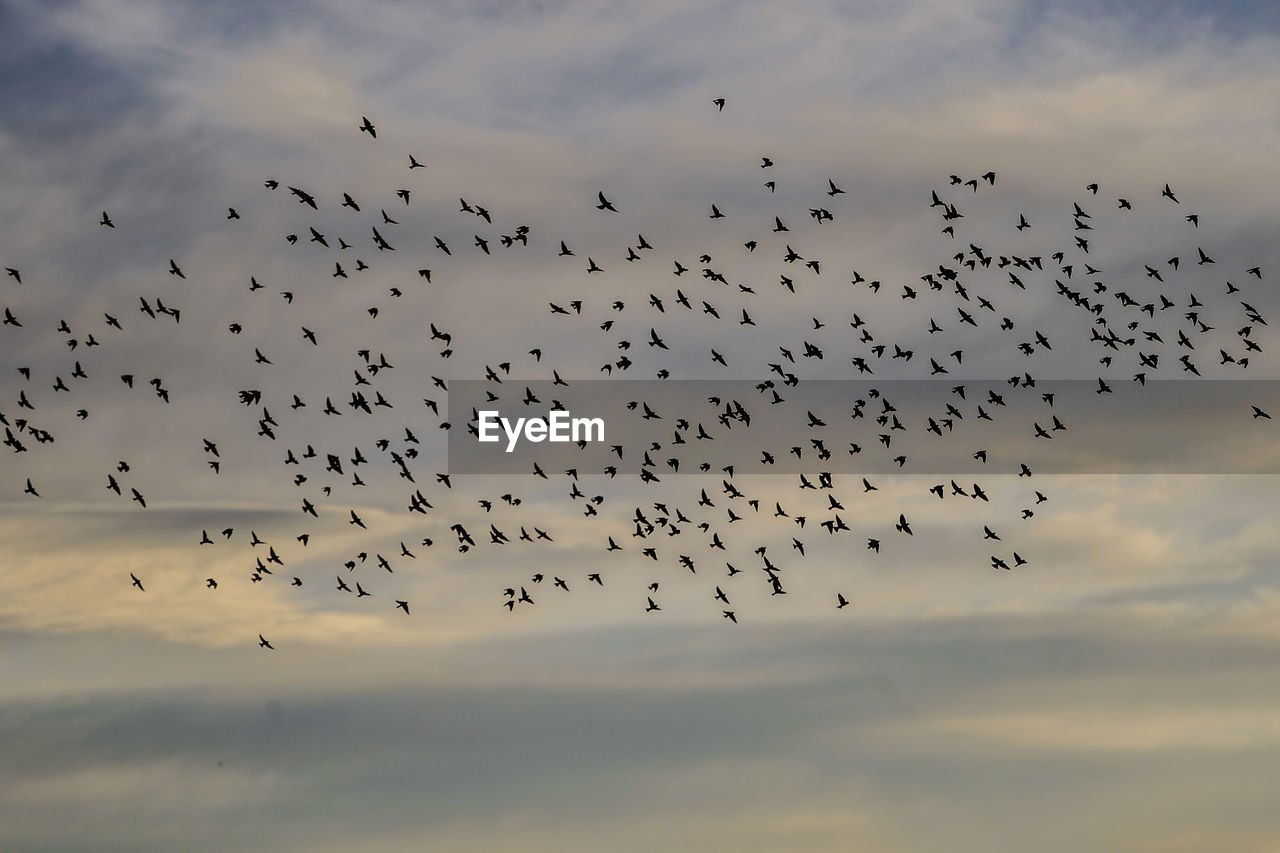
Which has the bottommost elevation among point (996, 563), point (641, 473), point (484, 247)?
point (996, 563)

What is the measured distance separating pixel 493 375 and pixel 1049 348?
3596cm

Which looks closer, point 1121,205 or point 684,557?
point 1121,205

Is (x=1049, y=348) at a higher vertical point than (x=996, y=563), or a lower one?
higher

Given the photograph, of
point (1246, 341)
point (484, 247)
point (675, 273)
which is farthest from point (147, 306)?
point (1246, 341)

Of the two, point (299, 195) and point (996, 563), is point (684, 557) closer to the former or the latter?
point (996, 563)

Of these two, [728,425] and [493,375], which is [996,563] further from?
[493,375]

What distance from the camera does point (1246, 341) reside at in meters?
123

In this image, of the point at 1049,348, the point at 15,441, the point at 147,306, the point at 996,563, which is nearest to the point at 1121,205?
the point at 1049,348

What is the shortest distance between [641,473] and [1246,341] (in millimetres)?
40030

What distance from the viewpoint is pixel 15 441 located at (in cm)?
11894

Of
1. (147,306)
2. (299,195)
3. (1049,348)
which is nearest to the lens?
(299,195)

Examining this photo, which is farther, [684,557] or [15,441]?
[684,557]

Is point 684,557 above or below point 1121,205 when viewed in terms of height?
below

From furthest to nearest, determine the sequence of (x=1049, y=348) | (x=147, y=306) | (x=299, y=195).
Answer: (x=1049, y=348) < (x=147, y=306) < (x=299, y=195)
